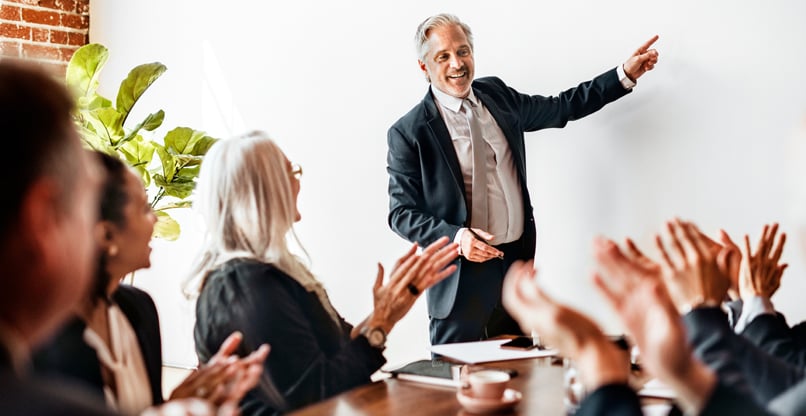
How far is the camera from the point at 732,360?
1212mm

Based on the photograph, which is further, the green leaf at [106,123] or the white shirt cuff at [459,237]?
the green leaf at [106,123]

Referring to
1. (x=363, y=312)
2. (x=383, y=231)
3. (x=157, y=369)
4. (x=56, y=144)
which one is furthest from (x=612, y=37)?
(x=56, y=144)

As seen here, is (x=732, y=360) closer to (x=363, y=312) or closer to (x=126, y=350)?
(x=126, y=350)

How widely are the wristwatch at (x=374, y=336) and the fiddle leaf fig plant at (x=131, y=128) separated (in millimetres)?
1586

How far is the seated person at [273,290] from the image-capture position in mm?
1703

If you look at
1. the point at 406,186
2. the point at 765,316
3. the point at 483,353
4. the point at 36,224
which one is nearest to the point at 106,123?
the point at 406,186

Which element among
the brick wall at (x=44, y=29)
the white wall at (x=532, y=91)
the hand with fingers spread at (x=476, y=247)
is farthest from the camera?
the brick wall at (x=44, y=29)

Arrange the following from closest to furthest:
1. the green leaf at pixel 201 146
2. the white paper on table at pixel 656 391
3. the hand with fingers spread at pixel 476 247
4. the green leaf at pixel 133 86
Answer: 1. the white paper on table at pixel 656 391
2. the hand with fingers spread at pixel 476 247
3. the green leaf at pixel 133 86
4. the green leaf at pixel 201 146

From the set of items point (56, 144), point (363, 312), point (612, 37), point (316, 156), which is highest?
point (612, 37)

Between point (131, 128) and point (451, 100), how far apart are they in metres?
1.31

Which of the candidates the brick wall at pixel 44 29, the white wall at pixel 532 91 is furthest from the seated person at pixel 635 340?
the brick wall at pixel 44 29

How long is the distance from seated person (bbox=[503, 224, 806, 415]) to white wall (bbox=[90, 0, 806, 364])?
1.20 m

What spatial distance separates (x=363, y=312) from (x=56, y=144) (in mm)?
3102

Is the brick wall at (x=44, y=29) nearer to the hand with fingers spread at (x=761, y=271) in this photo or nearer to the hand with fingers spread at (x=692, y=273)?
the hand with fingers spread at (x=761, y=271)
